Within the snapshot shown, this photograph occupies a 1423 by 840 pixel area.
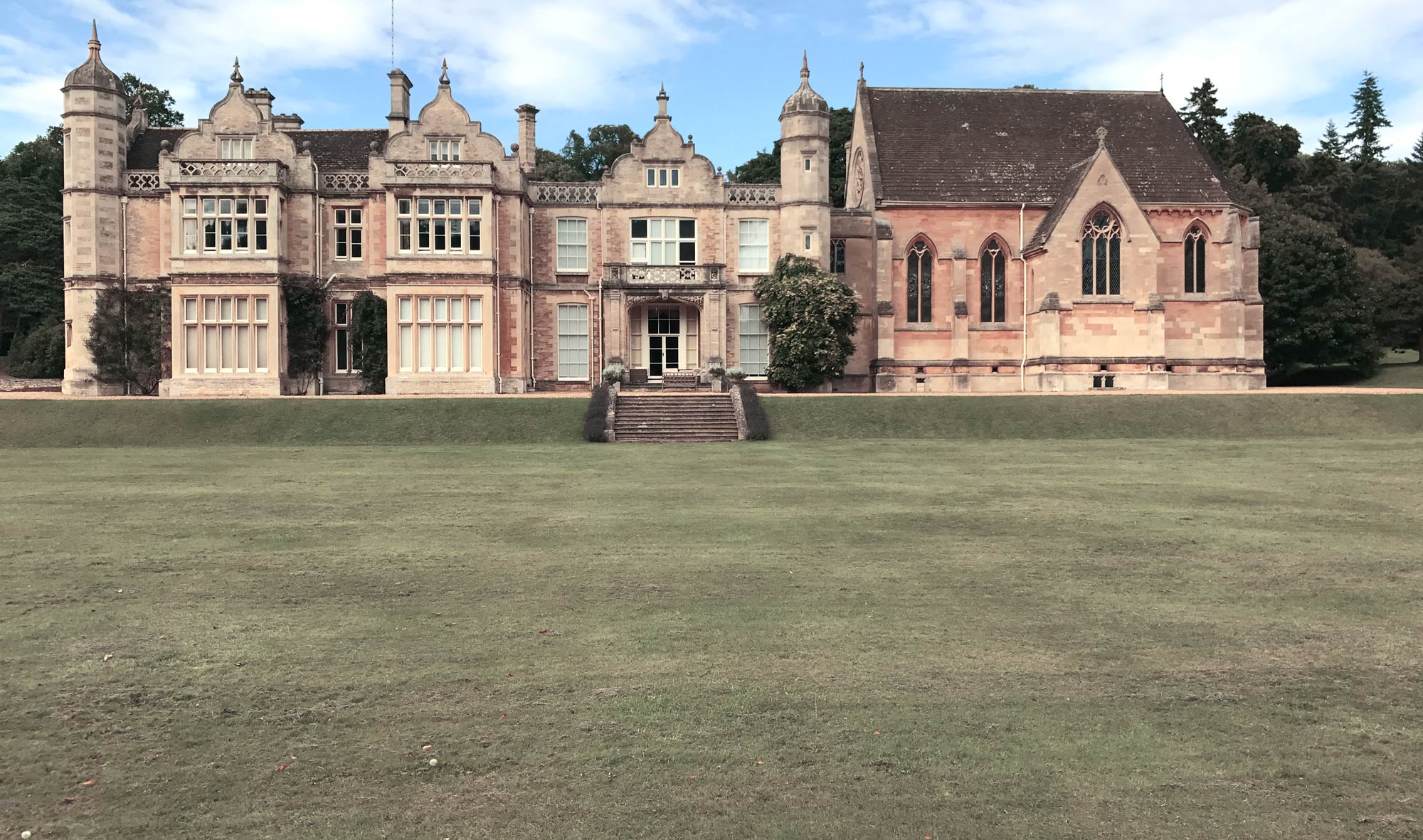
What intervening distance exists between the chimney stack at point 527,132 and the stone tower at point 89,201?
15393 millimetres

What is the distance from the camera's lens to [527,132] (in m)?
42.6

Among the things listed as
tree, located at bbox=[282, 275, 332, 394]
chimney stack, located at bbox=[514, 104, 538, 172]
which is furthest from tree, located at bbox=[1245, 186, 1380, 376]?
tree, located at bbox=[282, 275, 332, 394]

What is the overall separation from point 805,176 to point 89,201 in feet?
90.3

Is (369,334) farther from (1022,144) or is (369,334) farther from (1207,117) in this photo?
(1207,117)

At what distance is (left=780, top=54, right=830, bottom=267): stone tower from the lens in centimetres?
3916

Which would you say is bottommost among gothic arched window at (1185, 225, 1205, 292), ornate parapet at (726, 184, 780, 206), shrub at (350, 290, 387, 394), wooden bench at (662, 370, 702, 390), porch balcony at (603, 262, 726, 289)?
wooden bench at (662, 370, 702, 390)

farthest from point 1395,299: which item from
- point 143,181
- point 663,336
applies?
Result: point 143,181

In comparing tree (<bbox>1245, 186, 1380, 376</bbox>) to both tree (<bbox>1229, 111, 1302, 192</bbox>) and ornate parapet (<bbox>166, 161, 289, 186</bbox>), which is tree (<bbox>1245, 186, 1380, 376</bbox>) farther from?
ornate parapet (<bbox>166, 161, 289, 186</bbox>)

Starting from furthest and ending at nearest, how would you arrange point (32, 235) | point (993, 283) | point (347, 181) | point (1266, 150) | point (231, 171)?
1. point (1266, 150)
2. point (32, 235)
3. point (993, 283)
4. point (347, 181)
5. point (231, 171)

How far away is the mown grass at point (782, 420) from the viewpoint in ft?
87.4

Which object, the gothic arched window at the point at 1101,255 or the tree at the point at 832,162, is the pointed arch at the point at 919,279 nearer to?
the gothic arched window at the point at 1101,255

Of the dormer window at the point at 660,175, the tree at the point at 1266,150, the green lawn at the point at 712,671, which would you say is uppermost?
the tree at the point at 1266,150

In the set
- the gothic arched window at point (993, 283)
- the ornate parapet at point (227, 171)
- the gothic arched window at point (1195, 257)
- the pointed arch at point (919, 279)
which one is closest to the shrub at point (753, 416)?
the pointed arch at point (919, 279)

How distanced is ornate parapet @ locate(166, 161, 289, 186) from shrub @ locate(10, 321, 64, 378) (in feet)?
57.6
